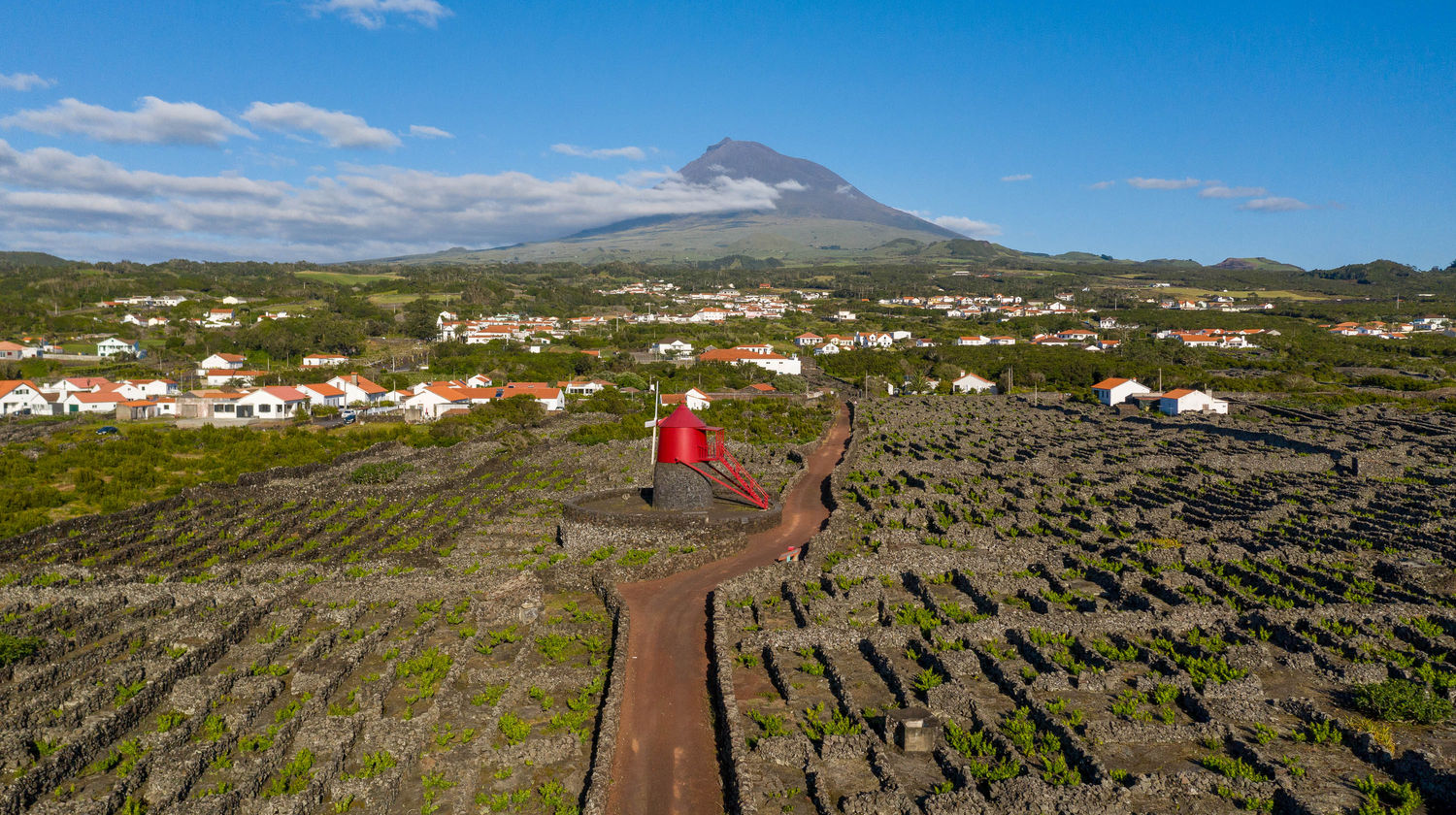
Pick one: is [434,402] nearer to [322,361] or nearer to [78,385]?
[78,385]

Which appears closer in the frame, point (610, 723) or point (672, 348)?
point (610, 723)

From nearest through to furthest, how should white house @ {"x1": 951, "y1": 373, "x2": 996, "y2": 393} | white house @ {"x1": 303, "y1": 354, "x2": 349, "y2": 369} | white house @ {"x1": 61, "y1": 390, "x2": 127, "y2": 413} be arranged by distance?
1. white house @ {"x1": 61, "y1": 390, "x2": 127, "y2": 413}
2. white house @ {"x1": 951, "y1": 373, "x2": 996, "y2": 393}
3. white house @ {"x1": 303, "y1": 354, "x2": 349, "y2": 369}

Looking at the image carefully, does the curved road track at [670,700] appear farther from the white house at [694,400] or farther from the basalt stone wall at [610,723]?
the white house at [694,400]

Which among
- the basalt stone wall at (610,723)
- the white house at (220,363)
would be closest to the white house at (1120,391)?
the basalt stone wall at (610,723)

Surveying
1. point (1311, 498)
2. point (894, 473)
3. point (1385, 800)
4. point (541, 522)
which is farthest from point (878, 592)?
point (1311, 498)

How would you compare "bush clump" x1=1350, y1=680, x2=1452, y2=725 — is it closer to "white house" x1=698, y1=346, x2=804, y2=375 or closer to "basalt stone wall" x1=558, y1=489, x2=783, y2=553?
"basalt stone wall" x1=558, y1=489, x2=783, y2=553

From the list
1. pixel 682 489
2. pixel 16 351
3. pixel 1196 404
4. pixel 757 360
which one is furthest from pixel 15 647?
pixel 16 351

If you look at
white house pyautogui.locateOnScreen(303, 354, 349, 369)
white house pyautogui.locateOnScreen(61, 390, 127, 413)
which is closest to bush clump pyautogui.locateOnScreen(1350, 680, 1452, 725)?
white house pyautogui.locateOnScreen(61, 390, 127, 413)
